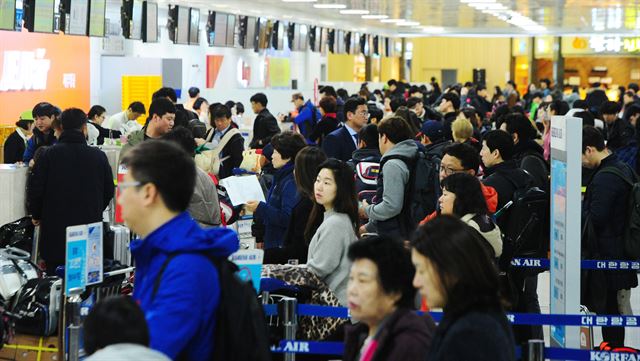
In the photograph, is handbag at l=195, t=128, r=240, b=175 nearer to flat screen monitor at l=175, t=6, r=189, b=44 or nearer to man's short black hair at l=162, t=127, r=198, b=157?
man's short black hair at l=162, t=127, r=198, b=157

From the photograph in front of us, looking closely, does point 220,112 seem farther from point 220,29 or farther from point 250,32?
point 250,32

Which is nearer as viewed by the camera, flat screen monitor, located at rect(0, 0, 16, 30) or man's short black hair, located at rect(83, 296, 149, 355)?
man's short black hair, located at rect(83, 296, 149, 355)

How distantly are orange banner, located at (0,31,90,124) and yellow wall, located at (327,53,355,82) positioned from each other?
21709mm

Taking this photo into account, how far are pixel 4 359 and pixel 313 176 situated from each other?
2.02 metres

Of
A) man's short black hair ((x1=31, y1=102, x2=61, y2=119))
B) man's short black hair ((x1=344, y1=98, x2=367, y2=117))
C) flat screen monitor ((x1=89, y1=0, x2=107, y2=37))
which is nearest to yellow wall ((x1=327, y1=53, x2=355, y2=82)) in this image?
flat screen monitor ((x1=89, y1=0, x2=107, y2=37))

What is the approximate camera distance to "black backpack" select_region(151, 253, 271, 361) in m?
2.78

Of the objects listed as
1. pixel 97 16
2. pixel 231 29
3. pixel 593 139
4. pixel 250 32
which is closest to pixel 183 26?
pixel 231 29

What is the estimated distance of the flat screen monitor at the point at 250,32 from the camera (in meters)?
19.6

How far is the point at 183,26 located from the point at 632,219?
36.0ft

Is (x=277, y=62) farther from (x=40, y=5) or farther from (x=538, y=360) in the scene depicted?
(x=538, y=360)

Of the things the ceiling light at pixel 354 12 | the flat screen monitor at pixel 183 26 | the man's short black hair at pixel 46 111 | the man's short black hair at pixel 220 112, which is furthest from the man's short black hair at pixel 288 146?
the ceiling light at pixel 354 12

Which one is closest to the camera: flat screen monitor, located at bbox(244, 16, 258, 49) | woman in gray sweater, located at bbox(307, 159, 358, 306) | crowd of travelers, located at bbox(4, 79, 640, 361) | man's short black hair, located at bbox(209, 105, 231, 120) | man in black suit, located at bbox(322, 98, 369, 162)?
crowd of travelers, located at bbox(4, 79, 640, 361)

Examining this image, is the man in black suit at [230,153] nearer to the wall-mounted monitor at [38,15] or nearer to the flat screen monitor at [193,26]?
the wall-mounted monitor at [38,15]

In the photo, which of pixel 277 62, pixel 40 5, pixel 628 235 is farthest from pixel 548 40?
pixel 628 235
